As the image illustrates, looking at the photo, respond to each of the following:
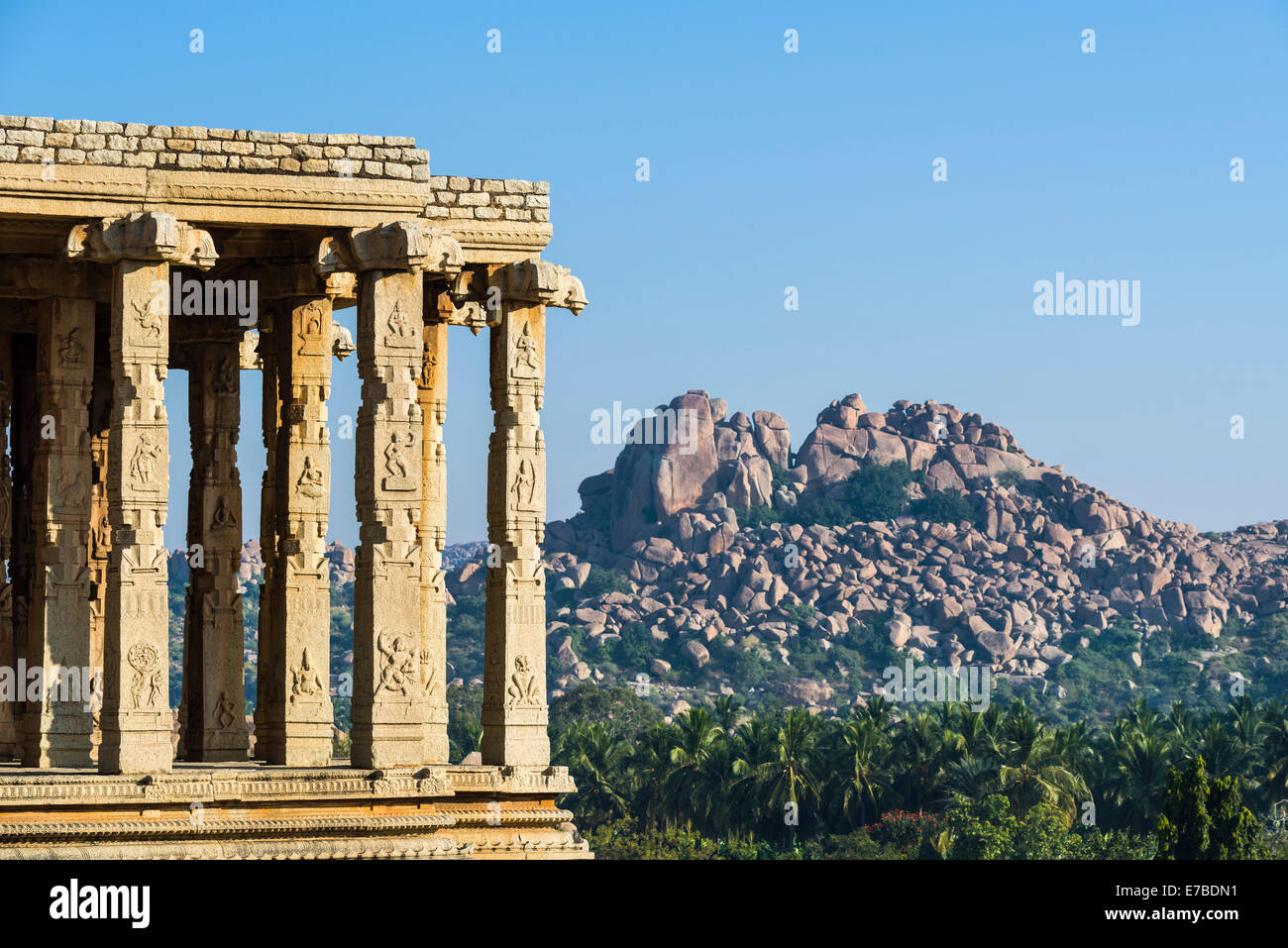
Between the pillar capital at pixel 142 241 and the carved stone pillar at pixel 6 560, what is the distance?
24.1 feet

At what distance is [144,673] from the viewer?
83.9 ft

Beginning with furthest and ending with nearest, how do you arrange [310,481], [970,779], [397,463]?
[970,779]
[310,481]
[397,463]

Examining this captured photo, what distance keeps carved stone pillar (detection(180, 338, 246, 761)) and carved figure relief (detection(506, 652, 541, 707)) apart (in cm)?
513

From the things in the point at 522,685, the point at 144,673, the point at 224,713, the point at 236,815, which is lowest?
the point at 236,815

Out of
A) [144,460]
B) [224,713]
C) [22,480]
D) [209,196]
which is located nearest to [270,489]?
[224,713]

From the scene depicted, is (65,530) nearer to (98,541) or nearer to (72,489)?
Answer: (72,489)

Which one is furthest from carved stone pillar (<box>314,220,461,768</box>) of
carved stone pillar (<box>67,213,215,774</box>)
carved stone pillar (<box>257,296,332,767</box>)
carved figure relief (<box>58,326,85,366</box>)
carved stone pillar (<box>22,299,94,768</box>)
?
carved figure relief (<box>58,326,85,366</box>)

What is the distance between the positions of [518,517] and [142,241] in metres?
6.28

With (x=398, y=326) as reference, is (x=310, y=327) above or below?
above

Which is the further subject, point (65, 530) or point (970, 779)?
point (970, 779)

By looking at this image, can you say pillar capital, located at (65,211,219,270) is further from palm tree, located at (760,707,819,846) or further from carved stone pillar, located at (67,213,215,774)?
palm tree, located at (760,707,819,846)

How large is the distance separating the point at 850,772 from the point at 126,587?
70041 mm

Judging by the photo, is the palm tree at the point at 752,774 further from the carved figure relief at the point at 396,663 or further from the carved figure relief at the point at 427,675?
the carved figure relief at the point at 396,663

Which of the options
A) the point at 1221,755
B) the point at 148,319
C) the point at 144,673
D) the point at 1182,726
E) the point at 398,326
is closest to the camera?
the point at 144,673
